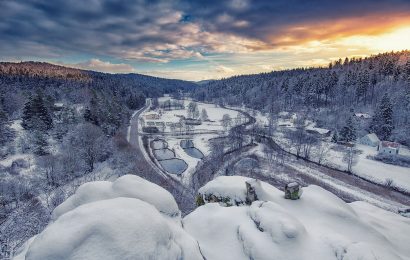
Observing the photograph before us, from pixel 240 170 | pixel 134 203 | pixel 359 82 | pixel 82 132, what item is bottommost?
pixel 240 170

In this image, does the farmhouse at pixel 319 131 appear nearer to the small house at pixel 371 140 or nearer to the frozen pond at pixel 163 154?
the small house at pixel 371 140

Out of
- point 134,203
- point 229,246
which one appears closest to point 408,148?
point 229,246

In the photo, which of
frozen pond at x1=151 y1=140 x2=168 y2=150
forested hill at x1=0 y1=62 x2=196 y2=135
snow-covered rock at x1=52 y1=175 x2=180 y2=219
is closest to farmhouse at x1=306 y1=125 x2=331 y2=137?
frozen pond at x1=151 y1=140 x2=168 y2=150

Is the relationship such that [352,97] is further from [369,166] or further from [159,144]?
[159,144]

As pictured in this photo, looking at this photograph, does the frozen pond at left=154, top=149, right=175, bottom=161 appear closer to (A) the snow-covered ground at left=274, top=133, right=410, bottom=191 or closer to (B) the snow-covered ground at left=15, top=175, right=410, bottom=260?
(A) the snow-covered ground at left=274, top=133, right=410, bottom=191

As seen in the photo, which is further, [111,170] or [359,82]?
[359,82]

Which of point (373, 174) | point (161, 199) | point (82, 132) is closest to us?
point (161, 199)

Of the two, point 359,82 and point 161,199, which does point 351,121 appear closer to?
point 359,82
